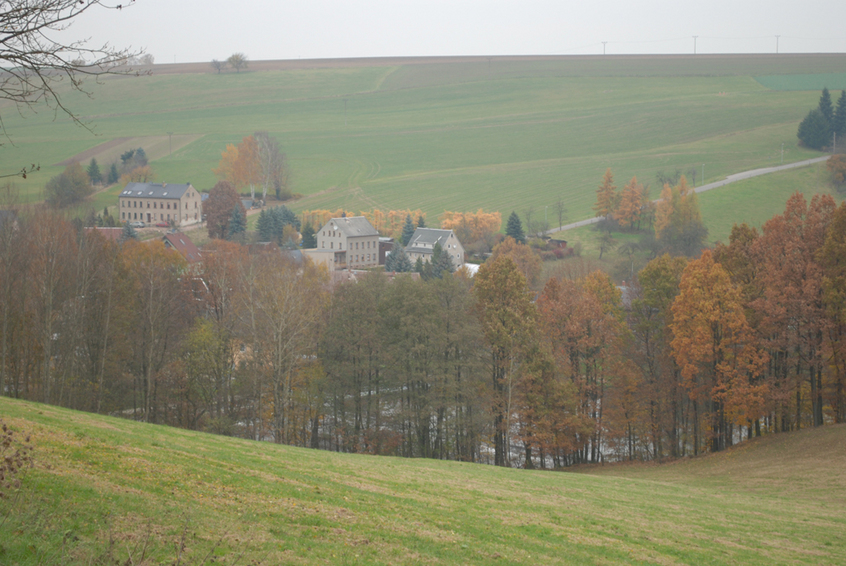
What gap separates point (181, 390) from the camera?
4100 centimetres

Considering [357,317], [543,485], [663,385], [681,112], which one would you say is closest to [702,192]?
[681,112]

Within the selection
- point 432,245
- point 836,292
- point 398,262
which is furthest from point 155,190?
point 836,292

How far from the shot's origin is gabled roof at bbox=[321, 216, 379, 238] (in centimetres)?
11094

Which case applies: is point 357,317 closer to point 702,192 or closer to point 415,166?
point 702,192

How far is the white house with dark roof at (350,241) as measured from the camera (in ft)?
363

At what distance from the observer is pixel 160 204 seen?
120062mm

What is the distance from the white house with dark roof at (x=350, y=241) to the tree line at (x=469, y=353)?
66273mm

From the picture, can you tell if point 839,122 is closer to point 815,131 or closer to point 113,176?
point 815,131

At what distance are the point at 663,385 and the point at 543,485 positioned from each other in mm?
19212

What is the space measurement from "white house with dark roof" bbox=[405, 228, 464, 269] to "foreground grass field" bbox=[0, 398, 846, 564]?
80020 mm

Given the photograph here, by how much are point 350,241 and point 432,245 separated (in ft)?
47.0

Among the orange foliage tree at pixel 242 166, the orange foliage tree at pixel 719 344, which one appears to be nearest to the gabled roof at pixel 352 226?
the orange foliage tree at pixel 242 166

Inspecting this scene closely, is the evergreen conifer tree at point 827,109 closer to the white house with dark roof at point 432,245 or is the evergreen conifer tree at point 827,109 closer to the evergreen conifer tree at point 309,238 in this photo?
the white house with dark roof at point 432,245

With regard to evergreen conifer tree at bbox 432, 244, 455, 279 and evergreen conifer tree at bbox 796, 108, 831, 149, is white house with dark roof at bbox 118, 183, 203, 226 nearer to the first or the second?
evergreen conifer tree at bbox 432, 244, 455, 279
